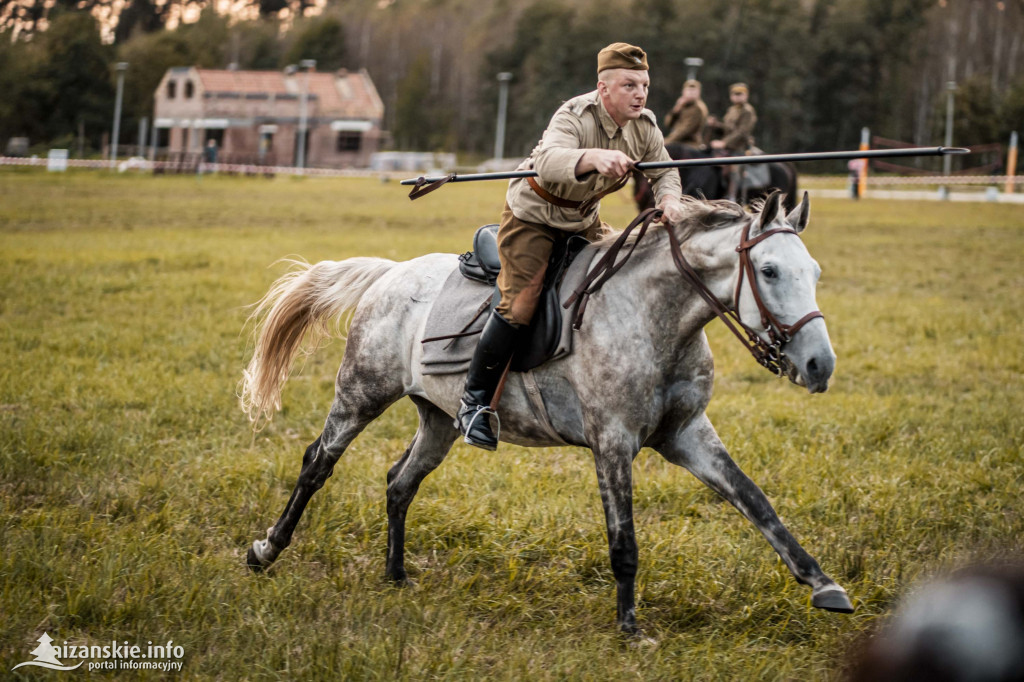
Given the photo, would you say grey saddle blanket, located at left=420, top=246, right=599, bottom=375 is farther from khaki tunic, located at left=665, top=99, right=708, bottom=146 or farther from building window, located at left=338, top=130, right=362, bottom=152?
building window, located at left=338, top=130, right=362, bottom=152

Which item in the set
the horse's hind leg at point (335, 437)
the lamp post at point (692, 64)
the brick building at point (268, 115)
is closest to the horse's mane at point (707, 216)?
the horse's hind leg at point (335, 437)

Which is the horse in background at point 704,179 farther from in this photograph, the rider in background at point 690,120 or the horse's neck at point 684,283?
the horse's neck at point 684,283

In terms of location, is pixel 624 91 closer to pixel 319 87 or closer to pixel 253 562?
pixel 253 562

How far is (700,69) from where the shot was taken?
80750 mm

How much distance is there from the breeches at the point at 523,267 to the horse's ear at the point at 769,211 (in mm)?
1004

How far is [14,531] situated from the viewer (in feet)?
16.7

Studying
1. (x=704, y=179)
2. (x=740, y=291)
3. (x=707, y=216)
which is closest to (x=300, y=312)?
(x=707, y=216)

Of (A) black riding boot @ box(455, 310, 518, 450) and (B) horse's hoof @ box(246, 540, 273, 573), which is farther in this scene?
(B) horse's hoof @ box(246, 540, 273, 573)

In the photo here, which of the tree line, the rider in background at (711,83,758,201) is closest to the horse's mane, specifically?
the rider in background at (711,83,758,201)

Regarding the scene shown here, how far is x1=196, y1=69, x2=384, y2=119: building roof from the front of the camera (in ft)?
268

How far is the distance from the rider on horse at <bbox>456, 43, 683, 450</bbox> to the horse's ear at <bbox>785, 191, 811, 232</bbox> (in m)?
0.53

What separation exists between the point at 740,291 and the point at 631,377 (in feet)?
1.95

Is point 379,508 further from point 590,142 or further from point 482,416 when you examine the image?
point 590,142

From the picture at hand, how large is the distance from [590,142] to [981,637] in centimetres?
363
